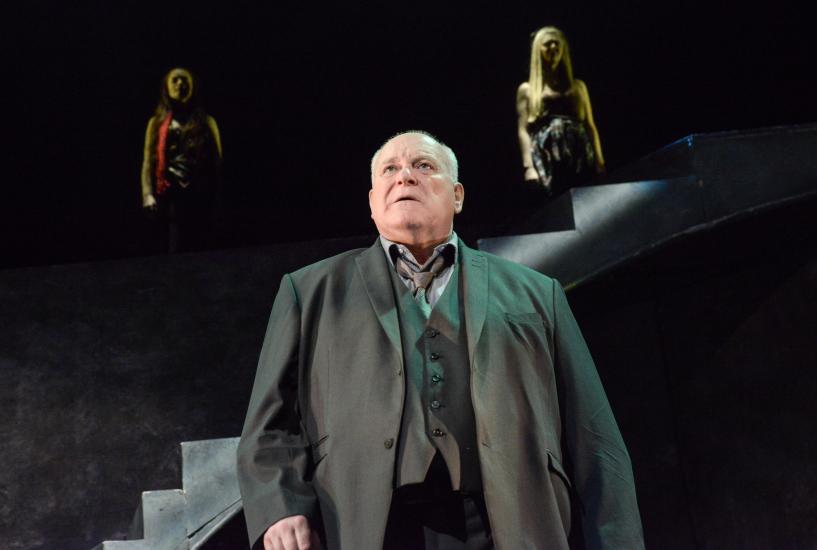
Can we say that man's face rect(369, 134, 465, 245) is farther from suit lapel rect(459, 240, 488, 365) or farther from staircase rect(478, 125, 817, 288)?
staircase rect(478, 125, 817, 288)

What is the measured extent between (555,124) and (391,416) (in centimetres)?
341

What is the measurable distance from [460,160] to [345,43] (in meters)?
1.23

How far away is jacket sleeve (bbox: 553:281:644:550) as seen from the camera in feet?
6.73

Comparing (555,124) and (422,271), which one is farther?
(555,124)

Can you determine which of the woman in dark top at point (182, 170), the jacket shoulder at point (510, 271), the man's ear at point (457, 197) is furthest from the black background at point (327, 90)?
the jacket shoulder at point (510, 271)

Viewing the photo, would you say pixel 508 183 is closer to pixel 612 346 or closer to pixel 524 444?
pixel 612 346

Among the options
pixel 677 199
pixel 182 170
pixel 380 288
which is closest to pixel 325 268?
pixel 380 288

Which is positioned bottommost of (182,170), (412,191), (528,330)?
(528,330)

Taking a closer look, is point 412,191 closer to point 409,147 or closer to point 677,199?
point 409,147

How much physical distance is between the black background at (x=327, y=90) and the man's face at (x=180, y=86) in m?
1.32

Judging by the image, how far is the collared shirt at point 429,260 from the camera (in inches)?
87.7

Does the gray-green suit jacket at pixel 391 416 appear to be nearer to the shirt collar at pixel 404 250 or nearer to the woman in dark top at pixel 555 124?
the shirt collar at pixel 404 250

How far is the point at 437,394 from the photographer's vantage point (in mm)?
2043

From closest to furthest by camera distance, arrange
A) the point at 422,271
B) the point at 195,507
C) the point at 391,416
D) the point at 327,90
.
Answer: the point at 391,416
the point at 422,271
the point at 195,507
the point at 327,90
